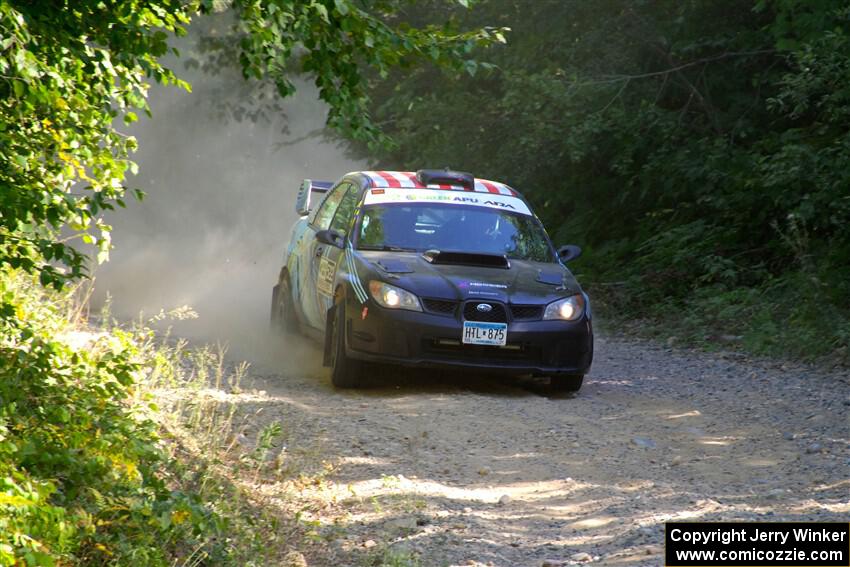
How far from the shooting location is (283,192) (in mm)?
42875

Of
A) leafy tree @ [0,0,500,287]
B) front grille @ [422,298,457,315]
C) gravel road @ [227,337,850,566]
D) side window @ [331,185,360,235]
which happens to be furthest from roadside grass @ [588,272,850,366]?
leafy tree @ [0,0,500,287]

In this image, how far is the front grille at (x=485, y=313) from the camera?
10.4m

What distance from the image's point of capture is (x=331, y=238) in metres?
11.4

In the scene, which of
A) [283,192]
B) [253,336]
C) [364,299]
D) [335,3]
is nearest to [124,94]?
[335,3]

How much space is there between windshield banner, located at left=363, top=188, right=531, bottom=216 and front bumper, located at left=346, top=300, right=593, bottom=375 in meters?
1.59

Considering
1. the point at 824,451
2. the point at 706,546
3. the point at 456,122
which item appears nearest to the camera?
the point at 706,546

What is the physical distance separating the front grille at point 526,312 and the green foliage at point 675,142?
4111 mm

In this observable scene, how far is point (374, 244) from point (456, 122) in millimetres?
9609

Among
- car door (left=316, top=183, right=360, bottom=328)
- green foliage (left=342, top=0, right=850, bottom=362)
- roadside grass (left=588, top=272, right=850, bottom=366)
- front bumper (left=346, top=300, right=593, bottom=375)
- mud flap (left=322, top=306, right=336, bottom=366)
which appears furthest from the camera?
green foliage (left=342, top=0, right=850, bottom=362)

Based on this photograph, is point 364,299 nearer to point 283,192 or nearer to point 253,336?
point 253,336

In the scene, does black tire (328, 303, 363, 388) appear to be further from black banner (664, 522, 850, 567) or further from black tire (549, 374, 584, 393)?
black banner (664, 522, 850, 567)

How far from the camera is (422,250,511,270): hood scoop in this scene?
36.2 ft

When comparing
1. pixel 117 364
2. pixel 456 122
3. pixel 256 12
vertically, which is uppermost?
pixel 456 122

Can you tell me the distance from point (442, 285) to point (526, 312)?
713mm
